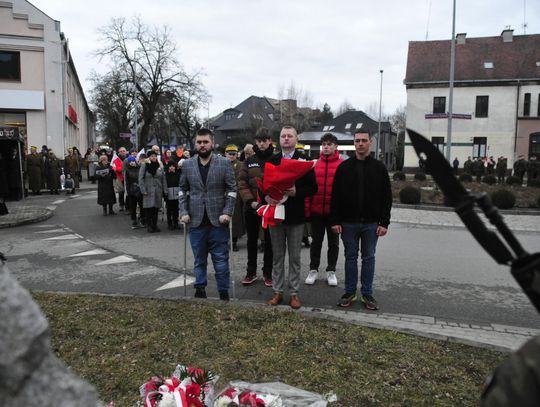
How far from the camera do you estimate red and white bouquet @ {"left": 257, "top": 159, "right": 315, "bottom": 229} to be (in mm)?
5520

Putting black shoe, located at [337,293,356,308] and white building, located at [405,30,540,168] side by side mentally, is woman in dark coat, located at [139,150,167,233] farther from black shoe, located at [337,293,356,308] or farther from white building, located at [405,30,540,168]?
white building, located at [405,30,540,168]

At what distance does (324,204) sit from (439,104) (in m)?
43.8

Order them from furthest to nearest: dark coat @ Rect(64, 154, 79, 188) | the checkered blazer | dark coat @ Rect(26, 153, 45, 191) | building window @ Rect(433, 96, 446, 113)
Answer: building window @ Rect(433, 96, 446, 113)
dark coat @ Rect(64, 154, 79, 188)
dark coat @ Rect(26, 153, 45, 191)
the checkered blazer

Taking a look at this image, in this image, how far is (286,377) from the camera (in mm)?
3760

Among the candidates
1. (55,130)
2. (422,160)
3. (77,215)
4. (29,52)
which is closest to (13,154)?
(77,215)

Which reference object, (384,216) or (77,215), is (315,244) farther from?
(77,215)

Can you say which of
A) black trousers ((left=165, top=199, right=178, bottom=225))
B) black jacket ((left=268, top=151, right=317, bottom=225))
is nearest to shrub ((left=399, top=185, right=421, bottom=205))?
black trousers ((left=165, top=199, right=178, bottom=225))

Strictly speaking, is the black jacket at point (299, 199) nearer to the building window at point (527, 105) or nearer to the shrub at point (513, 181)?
the shrub at point (513, 181)

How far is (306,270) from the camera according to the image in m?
8.16

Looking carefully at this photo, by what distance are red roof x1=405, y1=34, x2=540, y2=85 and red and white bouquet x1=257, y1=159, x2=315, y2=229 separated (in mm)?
44903

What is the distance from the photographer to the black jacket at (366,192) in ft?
19.1

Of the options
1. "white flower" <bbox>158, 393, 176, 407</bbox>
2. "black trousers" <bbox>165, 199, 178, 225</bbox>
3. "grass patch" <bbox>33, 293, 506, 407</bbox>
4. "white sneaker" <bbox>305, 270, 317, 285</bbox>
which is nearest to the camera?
"white flower" <bbox>158, 393, 176, 407</bbox>

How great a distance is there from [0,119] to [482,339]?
2844 centimetres

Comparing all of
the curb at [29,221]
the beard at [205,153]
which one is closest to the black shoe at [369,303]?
the beard at [205,153]
